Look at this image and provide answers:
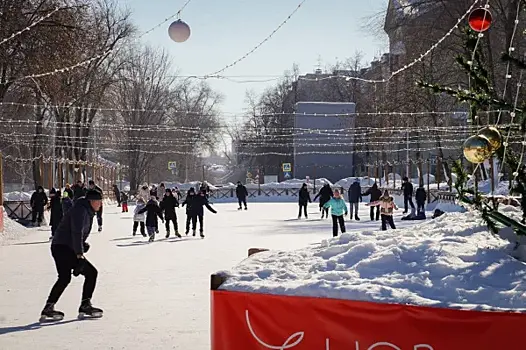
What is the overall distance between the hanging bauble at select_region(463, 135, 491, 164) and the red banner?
3.97 ft

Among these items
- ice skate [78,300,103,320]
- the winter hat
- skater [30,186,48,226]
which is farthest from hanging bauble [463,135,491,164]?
skater [30,186,48,226]

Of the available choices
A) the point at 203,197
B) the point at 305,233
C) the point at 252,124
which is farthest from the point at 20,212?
the point at 252,124

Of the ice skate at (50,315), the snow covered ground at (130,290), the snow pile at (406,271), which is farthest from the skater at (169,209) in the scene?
the snow pile at (406,271)

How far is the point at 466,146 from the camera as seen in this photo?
5410mm

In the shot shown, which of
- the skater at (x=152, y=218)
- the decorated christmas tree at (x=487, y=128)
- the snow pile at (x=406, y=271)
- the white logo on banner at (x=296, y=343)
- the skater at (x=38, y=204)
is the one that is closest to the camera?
the white logo on banner at (x=296, y=343)

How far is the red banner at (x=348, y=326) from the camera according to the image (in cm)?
471

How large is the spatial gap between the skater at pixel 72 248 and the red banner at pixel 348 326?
390cm

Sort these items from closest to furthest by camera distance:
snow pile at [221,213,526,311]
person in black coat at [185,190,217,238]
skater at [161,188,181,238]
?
1. snow pile at [221,213,526,311]
2. skater at [161,188,181,238]
3. person in black coat at [185,190,217,238]

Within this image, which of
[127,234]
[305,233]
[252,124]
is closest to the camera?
[305,233]

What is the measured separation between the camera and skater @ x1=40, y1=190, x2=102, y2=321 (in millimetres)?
9156

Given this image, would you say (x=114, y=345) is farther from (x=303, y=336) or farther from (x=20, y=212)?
(x=20, y=212)

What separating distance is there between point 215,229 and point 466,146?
65.4ft

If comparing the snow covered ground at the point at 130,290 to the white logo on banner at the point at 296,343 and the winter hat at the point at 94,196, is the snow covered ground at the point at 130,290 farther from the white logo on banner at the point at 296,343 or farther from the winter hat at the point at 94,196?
the white logo on banner at the point at 296,343

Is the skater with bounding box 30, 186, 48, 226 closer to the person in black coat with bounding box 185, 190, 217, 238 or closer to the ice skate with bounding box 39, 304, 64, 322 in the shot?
the person in black coat with bounding box 185, 190, 217, 238
